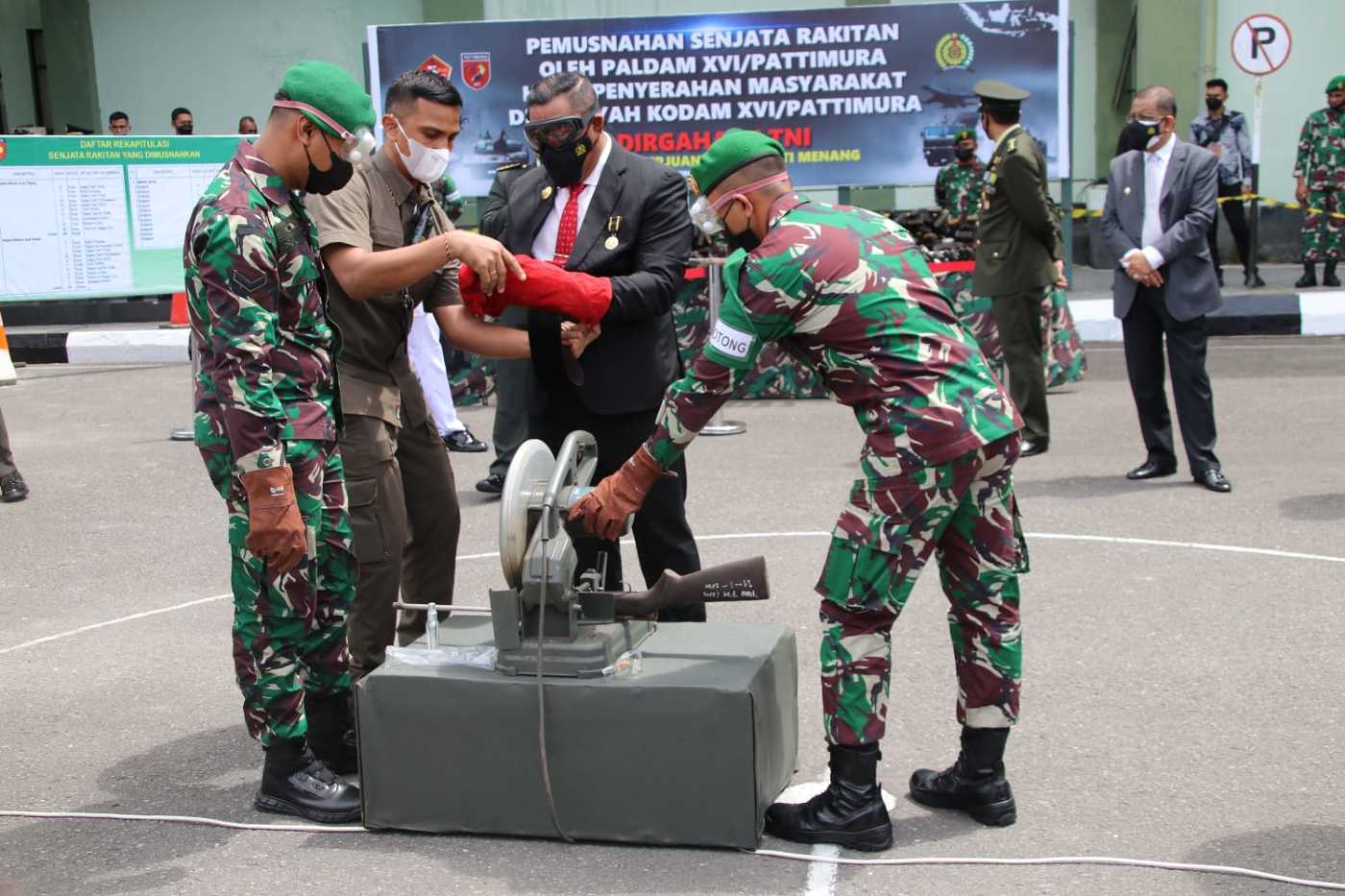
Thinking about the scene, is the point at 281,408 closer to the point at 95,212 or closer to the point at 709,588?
the point at 709,588

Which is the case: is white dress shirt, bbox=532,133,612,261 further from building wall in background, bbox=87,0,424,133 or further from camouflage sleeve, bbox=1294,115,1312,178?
building wall in background, bbox=87,0,424,133

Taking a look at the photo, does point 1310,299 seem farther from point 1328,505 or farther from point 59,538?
point 59,538

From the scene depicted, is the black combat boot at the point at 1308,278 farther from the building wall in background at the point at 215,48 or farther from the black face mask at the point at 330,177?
the black face mask at the point at 330,177

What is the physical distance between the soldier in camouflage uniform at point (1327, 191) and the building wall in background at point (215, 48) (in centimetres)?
1135

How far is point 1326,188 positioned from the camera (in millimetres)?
16031

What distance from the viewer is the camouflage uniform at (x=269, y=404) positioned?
396cm

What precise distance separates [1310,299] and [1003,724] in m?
11.7

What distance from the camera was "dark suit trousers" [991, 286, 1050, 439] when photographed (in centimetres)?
898

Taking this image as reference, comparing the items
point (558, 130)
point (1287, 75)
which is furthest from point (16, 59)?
point (558, 130)

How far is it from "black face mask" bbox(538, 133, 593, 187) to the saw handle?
4.95ft

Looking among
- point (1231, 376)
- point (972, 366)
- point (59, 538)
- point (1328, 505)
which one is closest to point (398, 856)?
point (972, 366)

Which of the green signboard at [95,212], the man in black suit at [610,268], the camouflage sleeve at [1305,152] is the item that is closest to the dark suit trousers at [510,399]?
the man in black suit at [610,268]

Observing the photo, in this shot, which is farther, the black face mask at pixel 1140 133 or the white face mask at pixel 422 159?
the black face mask at pixel 1140 133

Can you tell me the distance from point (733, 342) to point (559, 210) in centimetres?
138
